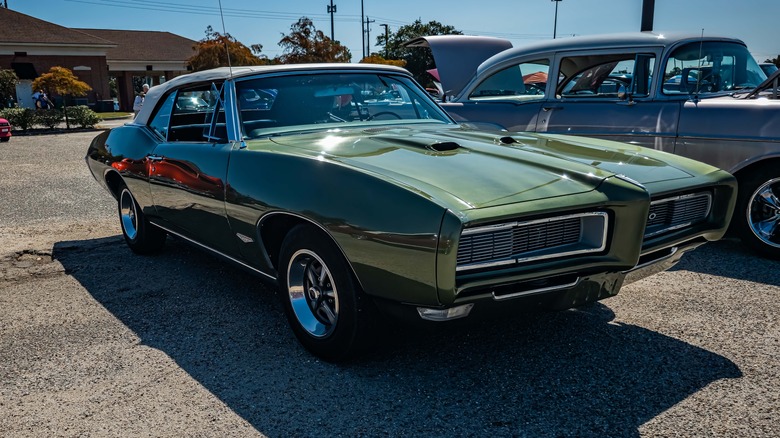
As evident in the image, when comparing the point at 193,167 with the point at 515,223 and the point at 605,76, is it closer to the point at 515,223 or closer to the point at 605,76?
the point at 515,223

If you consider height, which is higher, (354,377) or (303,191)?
(303,191)

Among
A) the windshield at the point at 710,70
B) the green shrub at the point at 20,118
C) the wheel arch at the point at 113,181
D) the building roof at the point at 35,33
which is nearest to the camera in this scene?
the wheel arch at the point at 113,181

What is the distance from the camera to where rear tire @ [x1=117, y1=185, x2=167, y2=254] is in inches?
199

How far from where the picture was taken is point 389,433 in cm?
249

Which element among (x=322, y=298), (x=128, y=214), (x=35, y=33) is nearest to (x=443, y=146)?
(x=322, y=298)

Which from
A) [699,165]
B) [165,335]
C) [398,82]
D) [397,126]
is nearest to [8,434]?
[165,335]

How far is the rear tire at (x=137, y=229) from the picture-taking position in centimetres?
506

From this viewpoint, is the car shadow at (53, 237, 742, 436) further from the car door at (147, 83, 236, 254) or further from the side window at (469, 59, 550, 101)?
the side window at (469, 59, 550, 101)

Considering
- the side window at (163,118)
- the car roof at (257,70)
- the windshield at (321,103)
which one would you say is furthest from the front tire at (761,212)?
the side window at (163,118)

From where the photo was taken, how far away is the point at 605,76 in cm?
600

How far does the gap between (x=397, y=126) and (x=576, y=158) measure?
4.20 ft

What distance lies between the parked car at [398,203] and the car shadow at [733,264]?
148cm

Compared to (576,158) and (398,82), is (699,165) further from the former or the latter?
(398,82)

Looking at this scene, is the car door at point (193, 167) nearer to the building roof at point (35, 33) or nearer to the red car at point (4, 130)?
the red car at point (4, 130)
